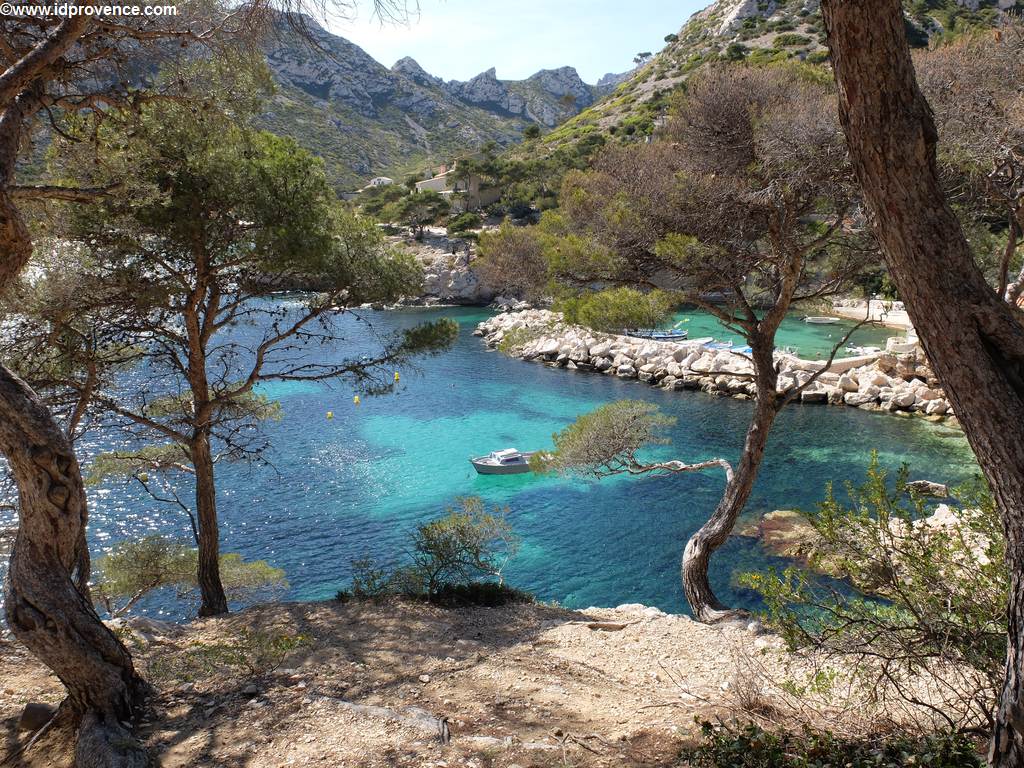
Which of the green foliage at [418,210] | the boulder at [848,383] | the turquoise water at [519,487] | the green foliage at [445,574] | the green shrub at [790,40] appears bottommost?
the turquoise water at [519,487]

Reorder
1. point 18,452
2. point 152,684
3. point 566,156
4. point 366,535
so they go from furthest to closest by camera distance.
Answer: point 566,156 → point 366,535 → point 152,684 → point 18,452

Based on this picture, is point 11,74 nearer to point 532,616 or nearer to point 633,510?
point 532,616

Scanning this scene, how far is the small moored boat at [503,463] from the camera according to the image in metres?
16.6

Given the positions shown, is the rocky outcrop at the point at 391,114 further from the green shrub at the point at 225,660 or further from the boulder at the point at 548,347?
Result: the green shrub at the point at 225,660

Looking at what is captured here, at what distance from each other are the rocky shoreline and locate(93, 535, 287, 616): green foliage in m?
9.55

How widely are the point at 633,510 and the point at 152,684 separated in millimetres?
11800

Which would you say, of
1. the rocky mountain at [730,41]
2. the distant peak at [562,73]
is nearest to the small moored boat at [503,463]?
the rocky mountain at [730,41]

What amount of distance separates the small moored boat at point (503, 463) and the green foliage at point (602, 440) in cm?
680

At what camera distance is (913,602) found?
290cm

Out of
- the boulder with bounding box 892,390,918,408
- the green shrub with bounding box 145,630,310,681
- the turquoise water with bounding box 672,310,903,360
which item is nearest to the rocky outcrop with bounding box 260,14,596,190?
the turquoise water with bounding box 672,310,903,360

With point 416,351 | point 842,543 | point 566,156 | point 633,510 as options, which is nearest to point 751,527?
point 633,510

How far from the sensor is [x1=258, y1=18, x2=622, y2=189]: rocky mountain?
63.2 metres

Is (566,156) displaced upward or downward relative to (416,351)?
upward

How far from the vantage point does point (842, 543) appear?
3.15 metres
